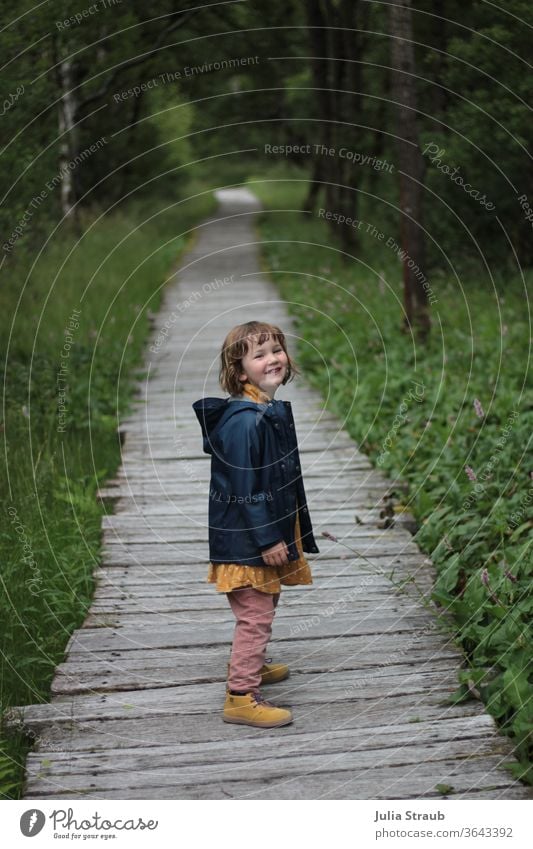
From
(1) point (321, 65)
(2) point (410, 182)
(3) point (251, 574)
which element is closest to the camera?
(3) point (251, 574)

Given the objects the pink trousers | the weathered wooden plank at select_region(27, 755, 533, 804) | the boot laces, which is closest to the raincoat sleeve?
the pink trousers

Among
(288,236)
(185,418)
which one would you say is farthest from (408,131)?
(288,236)

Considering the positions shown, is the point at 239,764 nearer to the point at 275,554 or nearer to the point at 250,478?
the point at 275,554

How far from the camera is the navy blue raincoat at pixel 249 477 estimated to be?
3.67 metres

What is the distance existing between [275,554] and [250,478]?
286 mm

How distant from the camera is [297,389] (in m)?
9.28

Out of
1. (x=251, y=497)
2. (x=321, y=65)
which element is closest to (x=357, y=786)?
(x=251, y=497)

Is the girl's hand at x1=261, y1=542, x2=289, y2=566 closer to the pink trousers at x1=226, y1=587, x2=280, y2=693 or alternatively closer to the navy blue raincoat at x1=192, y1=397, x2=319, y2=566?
the navy blue raincoat at x1=192, y1=397, x2=319, y2=566

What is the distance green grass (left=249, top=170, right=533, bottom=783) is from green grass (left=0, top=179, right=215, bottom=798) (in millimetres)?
1689

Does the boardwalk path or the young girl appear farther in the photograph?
the young girl

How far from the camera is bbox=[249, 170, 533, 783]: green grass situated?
4.04 metres

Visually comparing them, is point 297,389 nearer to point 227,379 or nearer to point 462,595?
point 462,595

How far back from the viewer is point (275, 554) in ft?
12.1

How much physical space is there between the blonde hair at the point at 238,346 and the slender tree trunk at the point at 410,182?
582 cm
